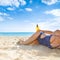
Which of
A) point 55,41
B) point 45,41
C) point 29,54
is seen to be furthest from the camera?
point 45,41

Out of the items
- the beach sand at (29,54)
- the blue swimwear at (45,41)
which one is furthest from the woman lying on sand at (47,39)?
the beach sand at (29,54)

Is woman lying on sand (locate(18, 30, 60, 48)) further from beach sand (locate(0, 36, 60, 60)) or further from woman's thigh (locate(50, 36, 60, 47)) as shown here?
beach sand (locate(0, 36, 60, 60))

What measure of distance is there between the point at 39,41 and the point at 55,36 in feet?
4.34

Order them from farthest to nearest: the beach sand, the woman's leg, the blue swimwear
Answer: the blue swimwear < the woman's leg < the beach sand

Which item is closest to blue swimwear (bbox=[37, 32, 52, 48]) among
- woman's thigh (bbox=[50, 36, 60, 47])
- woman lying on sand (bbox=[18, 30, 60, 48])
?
woman lying on sand (bbox=[18, 30, 60, 48])

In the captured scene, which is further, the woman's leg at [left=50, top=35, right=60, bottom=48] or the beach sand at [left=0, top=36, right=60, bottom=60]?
the woman's leg at [left=50, top=35, right=60, bottom=48]

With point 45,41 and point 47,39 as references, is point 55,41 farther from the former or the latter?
point 45,41

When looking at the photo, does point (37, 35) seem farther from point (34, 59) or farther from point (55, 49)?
point (34, 59)

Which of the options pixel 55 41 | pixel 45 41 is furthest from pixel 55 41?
pixel 45 41

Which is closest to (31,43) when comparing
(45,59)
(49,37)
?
(49,37)

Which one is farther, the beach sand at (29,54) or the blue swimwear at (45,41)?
the blue swimwear at (45,41)

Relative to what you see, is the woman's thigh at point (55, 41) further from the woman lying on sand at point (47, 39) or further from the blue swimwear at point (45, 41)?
the blue swimwear at point (45, 41)

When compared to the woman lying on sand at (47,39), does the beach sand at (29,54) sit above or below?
below

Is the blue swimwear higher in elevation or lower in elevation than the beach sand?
higher
